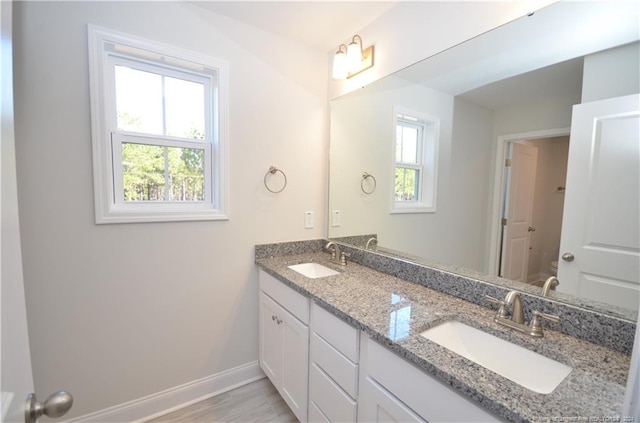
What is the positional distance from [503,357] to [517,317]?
6.5 inches

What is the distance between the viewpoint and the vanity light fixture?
1827 millimetres

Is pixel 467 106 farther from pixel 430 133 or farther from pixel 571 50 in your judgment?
pixel 571 50

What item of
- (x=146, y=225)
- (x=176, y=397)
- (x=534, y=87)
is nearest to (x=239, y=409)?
(x=176, y=397)

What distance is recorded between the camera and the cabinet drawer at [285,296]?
1.45 meters

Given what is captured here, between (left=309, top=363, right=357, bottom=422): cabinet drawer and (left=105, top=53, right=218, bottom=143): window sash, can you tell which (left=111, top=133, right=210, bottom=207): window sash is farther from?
(left=309, top=363, right=357, bottom=422): cabinet drawer

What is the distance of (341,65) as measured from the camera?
1.90m

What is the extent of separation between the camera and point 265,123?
6.29 feet

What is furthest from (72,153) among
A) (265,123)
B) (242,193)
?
(265,123)

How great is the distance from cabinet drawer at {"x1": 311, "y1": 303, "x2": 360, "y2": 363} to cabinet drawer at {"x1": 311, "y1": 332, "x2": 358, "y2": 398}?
3 cm

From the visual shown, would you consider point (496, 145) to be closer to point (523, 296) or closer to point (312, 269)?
point (523, 296)

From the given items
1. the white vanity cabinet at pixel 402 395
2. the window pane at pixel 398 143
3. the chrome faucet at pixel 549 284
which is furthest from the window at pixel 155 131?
the chrome faucet at pixel 549 284

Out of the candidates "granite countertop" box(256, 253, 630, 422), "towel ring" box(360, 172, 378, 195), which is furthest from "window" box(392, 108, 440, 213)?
"granite countertop" box(256, 253, 630, 422)

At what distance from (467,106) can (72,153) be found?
2031 mm

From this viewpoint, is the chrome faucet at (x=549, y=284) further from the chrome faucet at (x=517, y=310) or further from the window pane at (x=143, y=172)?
the window pane at (x=143, y=172)
